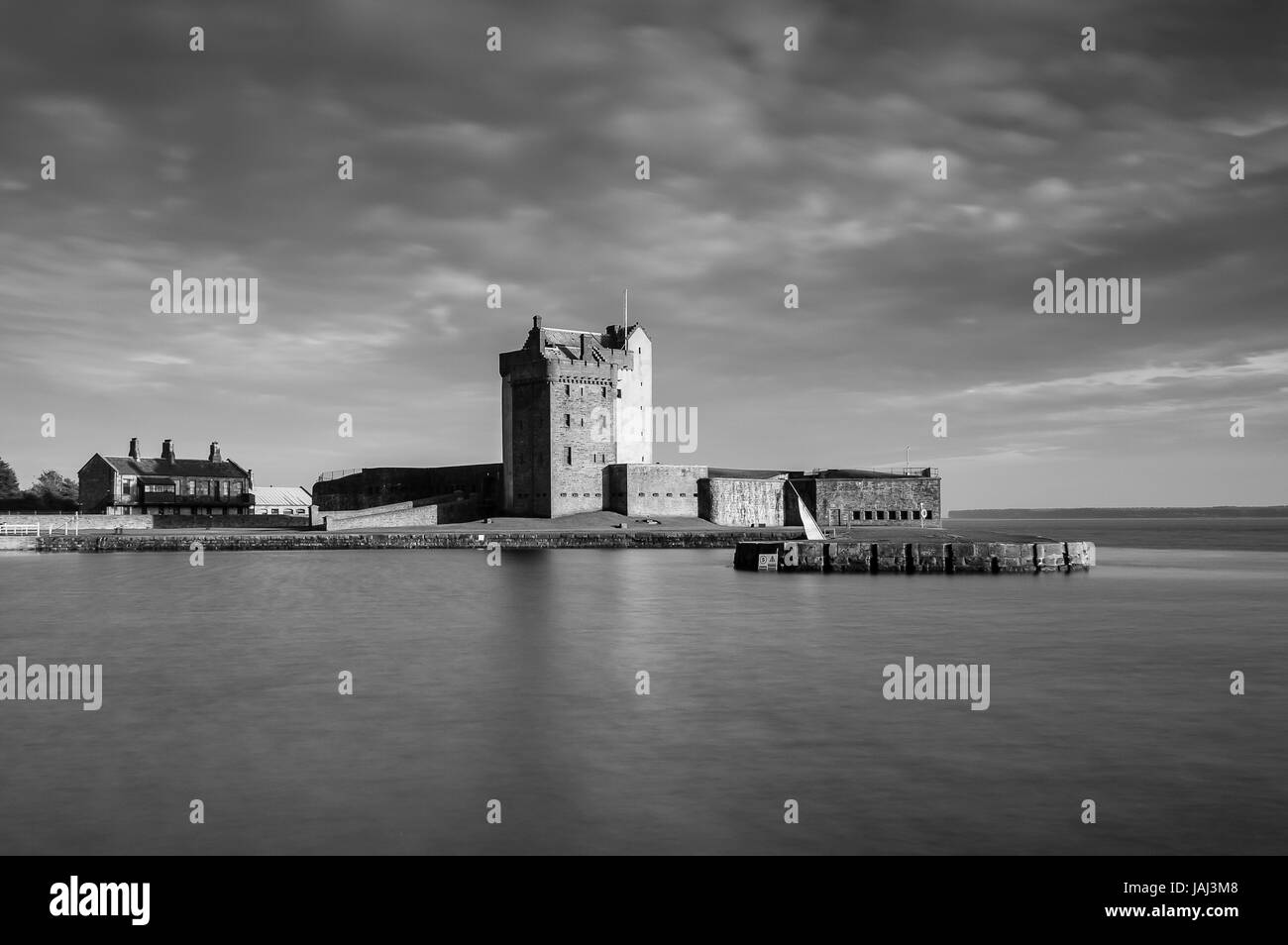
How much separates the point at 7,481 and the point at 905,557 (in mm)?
74213

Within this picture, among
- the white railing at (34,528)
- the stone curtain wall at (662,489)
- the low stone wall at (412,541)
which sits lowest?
the low stone wall at (412,541)

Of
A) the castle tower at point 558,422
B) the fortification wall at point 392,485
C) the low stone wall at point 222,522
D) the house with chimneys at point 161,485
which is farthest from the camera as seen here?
the house with chimneys at point 161,485

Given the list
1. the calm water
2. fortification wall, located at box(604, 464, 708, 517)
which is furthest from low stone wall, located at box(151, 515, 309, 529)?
the calm water

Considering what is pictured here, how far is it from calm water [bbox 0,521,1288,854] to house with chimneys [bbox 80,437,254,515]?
4802 cm

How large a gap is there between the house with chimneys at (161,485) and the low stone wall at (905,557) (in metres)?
46.3

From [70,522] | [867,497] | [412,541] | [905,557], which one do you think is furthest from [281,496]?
[905,557]

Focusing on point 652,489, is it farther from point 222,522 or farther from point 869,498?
point 222,522

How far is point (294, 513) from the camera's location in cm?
8019

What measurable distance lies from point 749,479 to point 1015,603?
38.4 metres

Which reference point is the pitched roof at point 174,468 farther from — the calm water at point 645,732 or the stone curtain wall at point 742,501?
the calm water at point 645,732

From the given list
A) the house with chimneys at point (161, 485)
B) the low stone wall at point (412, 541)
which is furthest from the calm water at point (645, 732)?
the house with chimneys at point (161, 485)

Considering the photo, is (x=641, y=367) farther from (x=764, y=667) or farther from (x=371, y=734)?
(x=371, y=734)

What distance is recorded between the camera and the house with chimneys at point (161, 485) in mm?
69625
